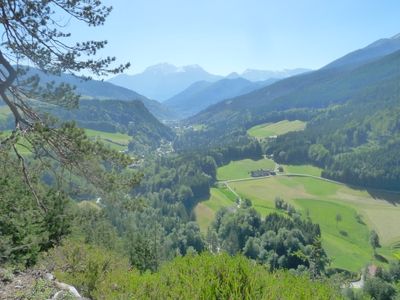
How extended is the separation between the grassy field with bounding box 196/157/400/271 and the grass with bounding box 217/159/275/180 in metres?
1.93

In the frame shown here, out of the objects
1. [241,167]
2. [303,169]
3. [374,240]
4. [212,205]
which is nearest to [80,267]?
[374,240]

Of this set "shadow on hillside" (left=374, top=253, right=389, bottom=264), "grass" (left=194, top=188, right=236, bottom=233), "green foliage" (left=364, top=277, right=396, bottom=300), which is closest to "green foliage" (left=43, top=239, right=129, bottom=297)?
"green foliage" (left=364, top=277, right=396, bottom=300)

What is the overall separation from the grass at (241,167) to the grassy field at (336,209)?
193cm

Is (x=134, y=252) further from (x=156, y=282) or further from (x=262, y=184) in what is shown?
(x=262, y=184)

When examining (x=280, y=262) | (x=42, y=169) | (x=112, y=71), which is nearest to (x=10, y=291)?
(x=42, y=169)

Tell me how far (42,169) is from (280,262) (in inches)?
2542

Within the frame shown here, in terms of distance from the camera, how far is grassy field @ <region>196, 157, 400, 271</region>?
8500 cm

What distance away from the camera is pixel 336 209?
10875cm

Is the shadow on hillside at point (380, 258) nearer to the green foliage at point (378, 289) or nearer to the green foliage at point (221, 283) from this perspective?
the green foliage at point (378, 289)

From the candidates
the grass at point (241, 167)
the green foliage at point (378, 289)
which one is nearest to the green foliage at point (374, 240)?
the green foliage at point (378, 289)

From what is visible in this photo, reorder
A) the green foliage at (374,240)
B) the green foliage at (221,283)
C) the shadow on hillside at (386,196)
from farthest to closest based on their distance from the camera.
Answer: the shadow on hillside at (386,196) < the green foliage at (374,240) < the green foliage at (221,283)

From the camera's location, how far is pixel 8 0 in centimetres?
1276

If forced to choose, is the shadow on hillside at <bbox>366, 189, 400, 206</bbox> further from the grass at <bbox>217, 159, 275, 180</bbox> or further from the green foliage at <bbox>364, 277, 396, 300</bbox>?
the green foliage at <bbox>364, 277, 396, 300</bbox>

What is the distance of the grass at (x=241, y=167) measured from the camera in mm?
157125
